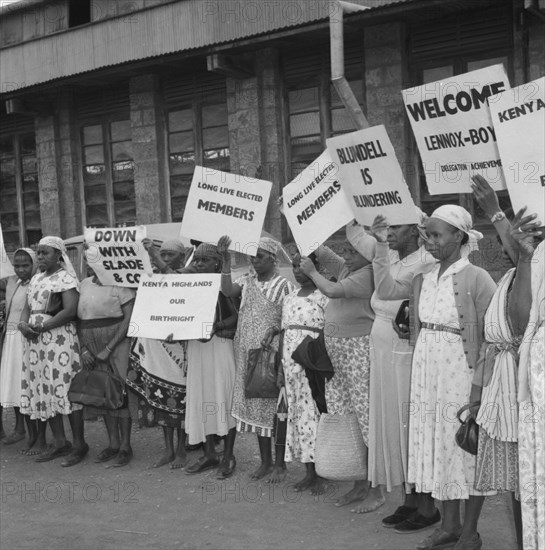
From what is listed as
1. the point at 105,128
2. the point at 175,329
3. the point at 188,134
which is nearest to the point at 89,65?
the point at 105,128

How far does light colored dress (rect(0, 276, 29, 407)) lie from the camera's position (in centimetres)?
742

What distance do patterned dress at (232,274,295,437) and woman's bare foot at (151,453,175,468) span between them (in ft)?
2.91

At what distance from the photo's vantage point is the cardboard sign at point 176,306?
20.2ft

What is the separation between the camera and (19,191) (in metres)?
15.4

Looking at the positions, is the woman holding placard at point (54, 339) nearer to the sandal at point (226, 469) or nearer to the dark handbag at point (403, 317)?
the sandal at point (226, 469)

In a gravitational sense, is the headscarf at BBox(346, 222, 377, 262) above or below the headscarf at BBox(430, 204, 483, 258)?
below

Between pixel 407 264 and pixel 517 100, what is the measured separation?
162 centimetres

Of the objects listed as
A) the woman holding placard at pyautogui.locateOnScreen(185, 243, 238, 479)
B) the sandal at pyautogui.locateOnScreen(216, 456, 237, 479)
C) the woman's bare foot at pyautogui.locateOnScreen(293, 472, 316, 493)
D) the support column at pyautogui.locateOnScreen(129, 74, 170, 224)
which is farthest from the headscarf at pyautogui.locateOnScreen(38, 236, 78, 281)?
the support column at pyautogui.locateOnScreen(129, 74, 170, 224)

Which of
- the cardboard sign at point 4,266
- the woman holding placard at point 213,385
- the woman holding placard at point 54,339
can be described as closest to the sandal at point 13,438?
the woman holding placard at point 54,339

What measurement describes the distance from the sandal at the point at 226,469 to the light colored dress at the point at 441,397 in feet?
6.72

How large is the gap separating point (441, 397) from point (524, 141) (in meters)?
1.56

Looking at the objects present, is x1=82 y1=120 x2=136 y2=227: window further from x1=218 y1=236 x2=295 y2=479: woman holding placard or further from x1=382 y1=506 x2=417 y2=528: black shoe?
x1=382 y1=506 x2=417 y2=528: black shoe

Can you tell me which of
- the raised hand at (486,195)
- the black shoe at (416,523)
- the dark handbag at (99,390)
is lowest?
the black shoe at (416,523)

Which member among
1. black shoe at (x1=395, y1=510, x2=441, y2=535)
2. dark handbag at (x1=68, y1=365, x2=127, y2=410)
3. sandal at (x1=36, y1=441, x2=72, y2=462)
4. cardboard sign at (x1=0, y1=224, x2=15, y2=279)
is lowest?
black shoe at (x1=395, y1=510, x2=441, y2=535)
